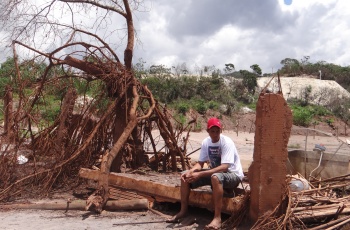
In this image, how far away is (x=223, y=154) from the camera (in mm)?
6258

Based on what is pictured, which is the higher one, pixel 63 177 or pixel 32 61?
pixel 32 61

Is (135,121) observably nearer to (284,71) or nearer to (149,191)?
(149,191)

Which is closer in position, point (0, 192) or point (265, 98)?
point (265, 98)

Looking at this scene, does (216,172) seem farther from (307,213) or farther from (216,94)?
(216,94)

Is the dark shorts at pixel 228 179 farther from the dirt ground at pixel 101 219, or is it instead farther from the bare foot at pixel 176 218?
the bare foot at pixel 176 218

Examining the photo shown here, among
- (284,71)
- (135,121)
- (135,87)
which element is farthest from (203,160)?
(284,71)

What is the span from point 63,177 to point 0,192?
3.87 feet

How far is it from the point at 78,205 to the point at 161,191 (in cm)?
146

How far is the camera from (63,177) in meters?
8.90

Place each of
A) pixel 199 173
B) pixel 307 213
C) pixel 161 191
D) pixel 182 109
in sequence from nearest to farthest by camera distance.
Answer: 1. pixel 307 213
2. pixel 199 173
3. pixel 161 191
4. pixel 182 109

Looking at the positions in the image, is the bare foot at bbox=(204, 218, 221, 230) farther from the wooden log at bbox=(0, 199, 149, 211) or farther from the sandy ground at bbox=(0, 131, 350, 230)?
the wooden log at bbox=(0, 199, 149, 211)

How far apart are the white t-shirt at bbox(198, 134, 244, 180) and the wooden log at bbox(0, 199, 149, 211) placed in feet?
4.88

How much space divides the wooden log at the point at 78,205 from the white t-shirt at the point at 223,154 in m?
1.49

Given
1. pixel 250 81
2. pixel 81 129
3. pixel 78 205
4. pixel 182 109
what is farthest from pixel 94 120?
pixel 250 81
